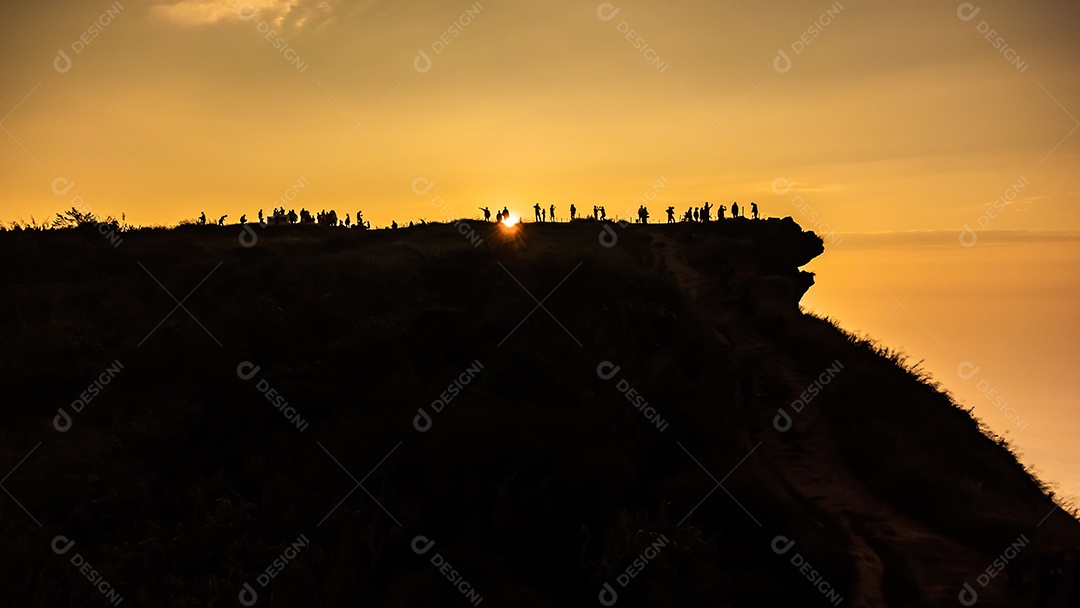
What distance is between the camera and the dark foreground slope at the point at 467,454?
56.5 feet

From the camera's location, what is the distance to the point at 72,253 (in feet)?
123

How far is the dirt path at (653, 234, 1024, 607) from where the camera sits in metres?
17.4

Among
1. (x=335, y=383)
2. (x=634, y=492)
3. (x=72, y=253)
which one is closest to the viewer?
(x=634, y=492)

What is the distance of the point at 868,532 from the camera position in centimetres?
2030

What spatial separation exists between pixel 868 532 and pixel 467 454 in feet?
36.7

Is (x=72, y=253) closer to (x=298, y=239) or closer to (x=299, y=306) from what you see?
(x=298, y=239)

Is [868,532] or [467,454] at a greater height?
[868,532]

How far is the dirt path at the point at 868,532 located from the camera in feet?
57.1

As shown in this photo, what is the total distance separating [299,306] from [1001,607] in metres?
25.1

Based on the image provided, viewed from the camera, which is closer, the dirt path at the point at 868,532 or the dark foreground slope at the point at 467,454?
the dark foreground slope at the point at 467,454

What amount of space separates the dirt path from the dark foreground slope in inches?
3.9

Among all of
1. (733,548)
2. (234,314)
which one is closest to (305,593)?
(733,548)

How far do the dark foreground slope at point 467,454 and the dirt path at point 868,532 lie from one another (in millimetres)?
98

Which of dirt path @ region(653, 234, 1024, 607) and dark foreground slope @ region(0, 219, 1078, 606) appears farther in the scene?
dirt path @ region(653, 234, 1024, 607)
